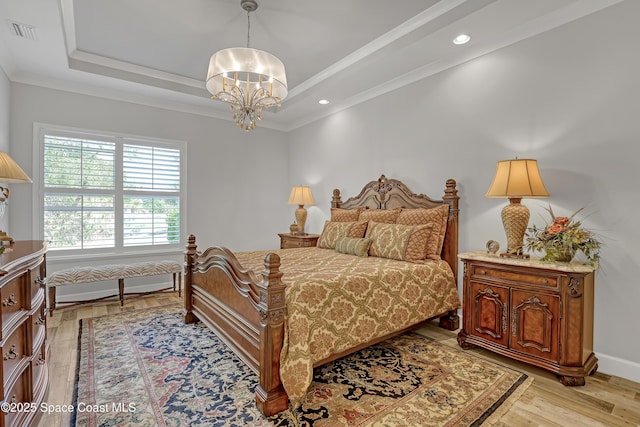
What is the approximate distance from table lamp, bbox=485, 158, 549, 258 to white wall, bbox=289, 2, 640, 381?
0.31 m

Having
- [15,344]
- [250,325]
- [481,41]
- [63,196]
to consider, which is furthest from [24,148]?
[481,41]

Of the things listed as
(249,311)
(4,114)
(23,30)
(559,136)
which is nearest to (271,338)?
(249,311)

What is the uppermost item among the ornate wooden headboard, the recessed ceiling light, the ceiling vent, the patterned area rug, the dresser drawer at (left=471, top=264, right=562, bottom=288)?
the recessed ceiling light

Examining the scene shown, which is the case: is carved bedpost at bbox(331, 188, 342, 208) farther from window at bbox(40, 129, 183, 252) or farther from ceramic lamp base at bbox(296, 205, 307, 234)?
window at bbox(40, 129, 183, 252)

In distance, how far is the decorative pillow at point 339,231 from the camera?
3.79 m

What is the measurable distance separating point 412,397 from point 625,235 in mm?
2001

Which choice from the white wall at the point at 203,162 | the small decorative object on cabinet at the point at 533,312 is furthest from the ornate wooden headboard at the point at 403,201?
the white wall at the point at 203,162

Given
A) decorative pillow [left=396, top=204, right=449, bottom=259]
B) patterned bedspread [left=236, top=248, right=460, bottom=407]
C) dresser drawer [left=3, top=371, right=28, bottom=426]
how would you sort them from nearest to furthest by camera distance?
1. dresser drawer [left=3, top=371, right=28, bottom=426]
2. patterned bedspread [left=236, top=248, right=460, bottom=407]
3. decorative pillow [left=396, top=204, right=449, bottom=259]

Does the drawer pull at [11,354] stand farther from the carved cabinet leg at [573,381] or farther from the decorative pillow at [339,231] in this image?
the carved cabinet leg at [573,381]

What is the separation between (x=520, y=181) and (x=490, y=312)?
43.6 inches

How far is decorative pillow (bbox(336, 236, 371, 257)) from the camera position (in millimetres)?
3352

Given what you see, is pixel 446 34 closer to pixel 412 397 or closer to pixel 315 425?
pixel 412 397

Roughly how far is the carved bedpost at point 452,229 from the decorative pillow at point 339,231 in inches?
37.6

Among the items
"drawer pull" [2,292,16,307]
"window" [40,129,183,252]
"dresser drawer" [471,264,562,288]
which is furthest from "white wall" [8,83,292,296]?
"dresser drawer" [471,264,562,288]
